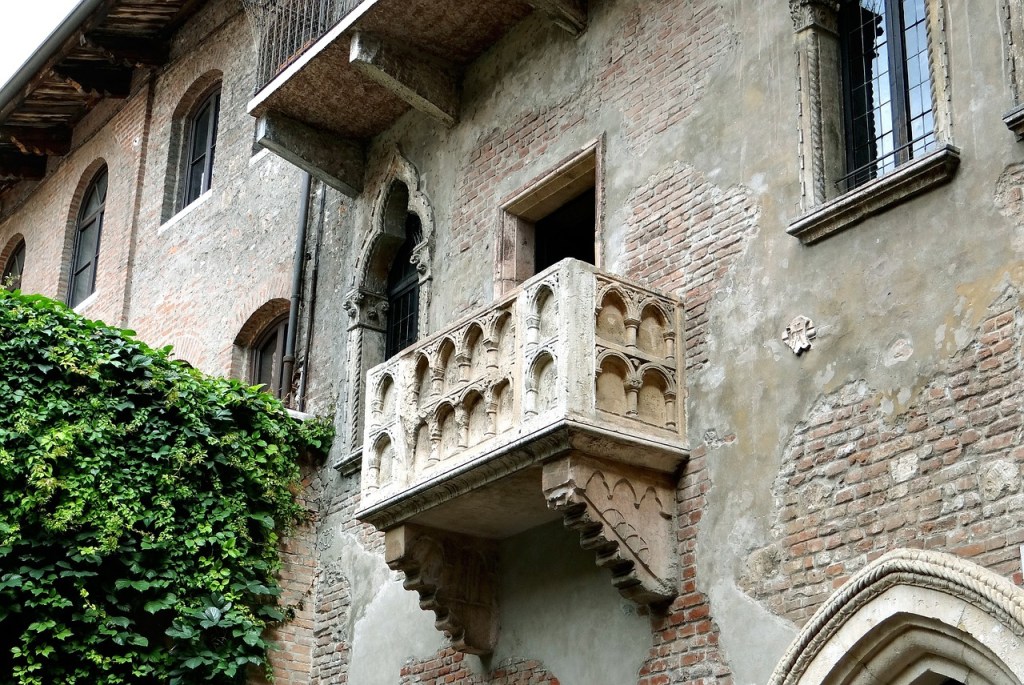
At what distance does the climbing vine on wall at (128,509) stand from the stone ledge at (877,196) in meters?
5.03

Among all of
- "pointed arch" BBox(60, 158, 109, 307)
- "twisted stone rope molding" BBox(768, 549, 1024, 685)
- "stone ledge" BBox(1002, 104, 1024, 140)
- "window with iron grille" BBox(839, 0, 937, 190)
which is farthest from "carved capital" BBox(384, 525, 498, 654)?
"pointed arch" BBox(60, 158, 109, 307)

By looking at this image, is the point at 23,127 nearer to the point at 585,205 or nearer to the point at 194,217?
the point at 194,217

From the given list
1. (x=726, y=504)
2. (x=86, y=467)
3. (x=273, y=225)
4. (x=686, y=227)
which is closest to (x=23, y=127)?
(x=273, y=225)

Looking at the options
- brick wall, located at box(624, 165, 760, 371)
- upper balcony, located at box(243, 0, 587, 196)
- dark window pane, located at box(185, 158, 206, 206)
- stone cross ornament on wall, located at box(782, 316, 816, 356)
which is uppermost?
dark window pane, located at box(185, 158, 206, 206)

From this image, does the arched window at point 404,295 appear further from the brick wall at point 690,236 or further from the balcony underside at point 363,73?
the brick wall at point 690,236

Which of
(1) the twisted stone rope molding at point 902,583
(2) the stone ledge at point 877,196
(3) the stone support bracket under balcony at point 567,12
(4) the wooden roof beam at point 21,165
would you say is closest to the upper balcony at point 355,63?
(3) the stone support bracket under balcony at point 567,12

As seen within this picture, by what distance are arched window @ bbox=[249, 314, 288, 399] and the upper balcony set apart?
1.90 m

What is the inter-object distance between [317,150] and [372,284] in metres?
1.19

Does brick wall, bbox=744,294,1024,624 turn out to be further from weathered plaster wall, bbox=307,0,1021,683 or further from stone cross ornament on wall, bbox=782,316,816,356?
stone cross ornament on wall, bbox=782,316,816,356

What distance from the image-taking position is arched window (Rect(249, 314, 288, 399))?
13781 mm

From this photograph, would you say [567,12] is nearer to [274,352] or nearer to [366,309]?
[366,309]

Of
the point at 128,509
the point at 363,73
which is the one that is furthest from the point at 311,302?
the point at 128,509

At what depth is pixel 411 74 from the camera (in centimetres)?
1140

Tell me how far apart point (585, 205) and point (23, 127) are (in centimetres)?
976
